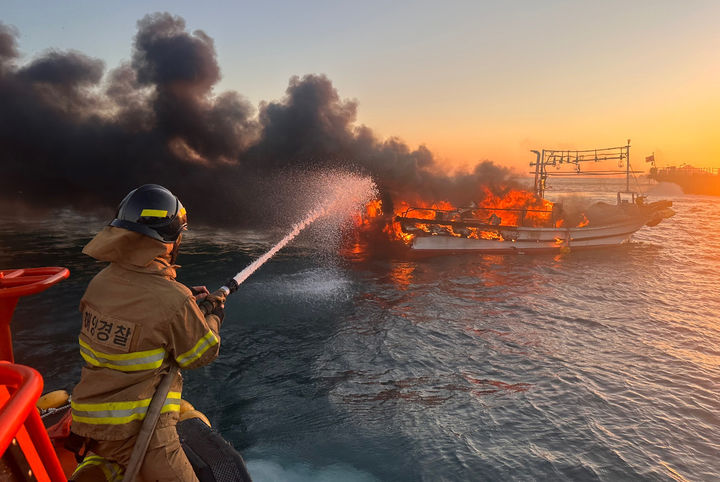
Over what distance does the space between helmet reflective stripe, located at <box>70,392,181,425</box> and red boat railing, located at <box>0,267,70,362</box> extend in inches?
60.2

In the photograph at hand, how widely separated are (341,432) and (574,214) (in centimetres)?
2825

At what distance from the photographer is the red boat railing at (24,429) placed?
126 cm

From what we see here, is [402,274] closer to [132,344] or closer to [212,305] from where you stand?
[212,305]

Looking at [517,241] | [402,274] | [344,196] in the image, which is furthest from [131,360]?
[344,196]

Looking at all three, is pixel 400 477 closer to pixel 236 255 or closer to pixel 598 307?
pixel 598 307

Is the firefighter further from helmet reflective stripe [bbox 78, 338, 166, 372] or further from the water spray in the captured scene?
the water spray

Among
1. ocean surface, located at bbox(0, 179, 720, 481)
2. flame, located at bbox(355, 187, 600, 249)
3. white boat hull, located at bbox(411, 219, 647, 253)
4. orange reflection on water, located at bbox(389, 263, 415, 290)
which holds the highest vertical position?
flame, located at bbox(355, 187, 600, 249)

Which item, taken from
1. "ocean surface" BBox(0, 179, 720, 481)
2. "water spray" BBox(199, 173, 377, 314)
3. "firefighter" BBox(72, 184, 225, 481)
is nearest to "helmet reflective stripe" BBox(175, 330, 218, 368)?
"firefighter" BBox(72, 184, 225, 481)

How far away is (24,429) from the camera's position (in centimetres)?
154

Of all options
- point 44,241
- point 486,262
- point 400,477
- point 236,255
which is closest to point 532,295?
point 486,262

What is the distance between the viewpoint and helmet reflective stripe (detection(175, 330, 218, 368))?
257 cm

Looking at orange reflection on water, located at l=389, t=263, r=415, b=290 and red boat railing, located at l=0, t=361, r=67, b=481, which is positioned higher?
red boat railing, located at l=0, t=361, r=67, b=481

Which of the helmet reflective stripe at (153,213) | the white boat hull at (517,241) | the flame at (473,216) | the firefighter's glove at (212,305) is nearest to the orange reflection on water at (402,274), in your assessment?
the white boat hull at (517,241)

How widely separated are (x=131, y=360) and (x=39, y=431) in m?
0.89
